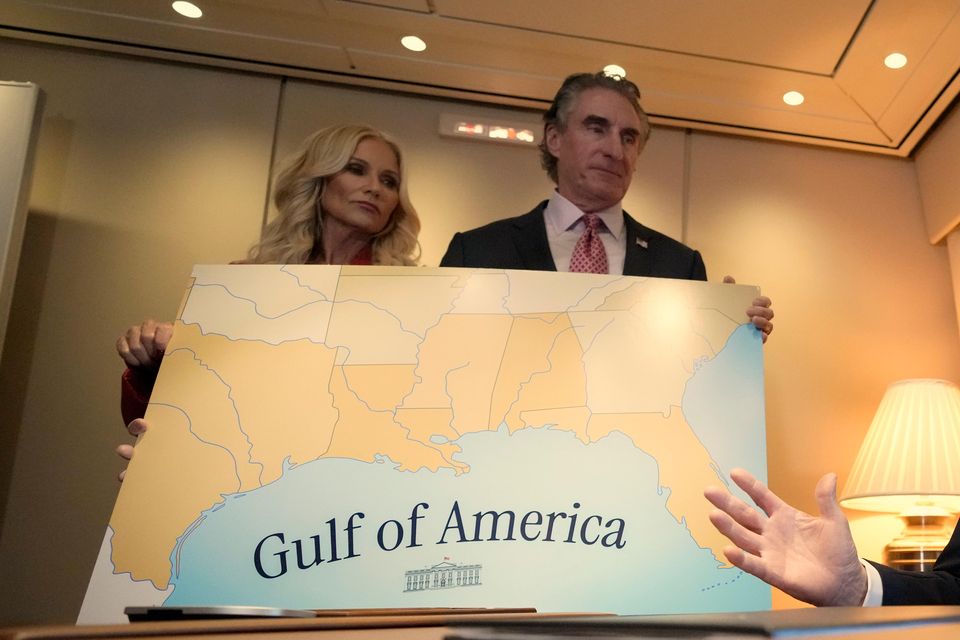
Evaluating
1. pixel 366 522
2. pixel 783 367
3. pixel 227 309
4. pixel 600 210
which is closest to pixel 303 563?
pixel 366 522

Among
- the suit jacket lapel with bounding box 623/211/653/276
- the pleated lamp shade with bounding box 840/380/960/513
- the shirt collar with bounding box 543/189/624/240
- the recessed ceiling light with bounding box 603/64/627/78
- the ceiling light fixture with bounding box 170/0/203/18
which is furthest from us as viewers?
the recessed ceiling light with bounding box 603/64/627/78

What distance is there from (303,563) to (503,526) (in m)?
0.31

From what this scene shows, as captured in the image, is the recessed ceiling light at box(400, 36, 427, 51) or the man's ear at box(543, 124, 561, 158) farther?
the recessed ceiling light at box(400, 36, 427, 51)

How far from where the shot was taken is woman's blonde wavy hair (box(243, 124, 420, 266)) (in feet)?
7.96

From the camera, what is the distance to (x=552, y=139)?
2.65m

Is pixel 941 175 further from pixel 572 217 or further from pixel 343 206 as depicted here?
pixel 343 206

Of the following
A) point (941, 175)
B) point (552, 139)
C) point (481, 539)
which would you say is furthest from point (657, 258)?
point (941, 175)

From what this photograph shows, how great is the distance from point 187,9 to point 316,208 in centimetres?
97

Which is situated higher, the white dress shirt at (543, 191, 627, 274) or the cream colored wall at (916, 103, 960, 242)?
the cream colored wall at (916, 103, 960, 242)

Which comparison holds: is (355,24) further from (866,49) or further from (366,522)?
(366,522)

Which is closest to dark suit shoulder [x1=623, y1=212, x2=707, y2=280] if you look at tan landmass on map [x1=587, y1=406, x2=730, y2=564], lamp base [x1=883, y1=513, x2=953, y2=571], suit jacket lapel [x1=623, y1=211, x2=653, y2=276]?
suit jacket lapel [x1=623, y1=211, x2=653, y2=276]

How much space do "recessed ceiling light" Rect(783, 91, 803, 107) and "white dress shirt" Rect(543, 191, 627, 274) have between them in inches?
43.7

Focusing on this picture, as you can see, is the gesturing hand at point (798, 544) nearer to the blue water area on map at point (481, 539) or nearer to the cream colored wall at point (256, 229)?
the blue water area on map at point (481, 539)

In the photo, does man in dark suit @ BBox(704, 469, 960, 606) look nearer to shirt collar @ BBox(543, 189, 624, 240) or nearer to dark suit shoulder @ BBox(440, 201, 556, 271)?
dark suit shoulder @ BBox(440, 201, 556, 271)
